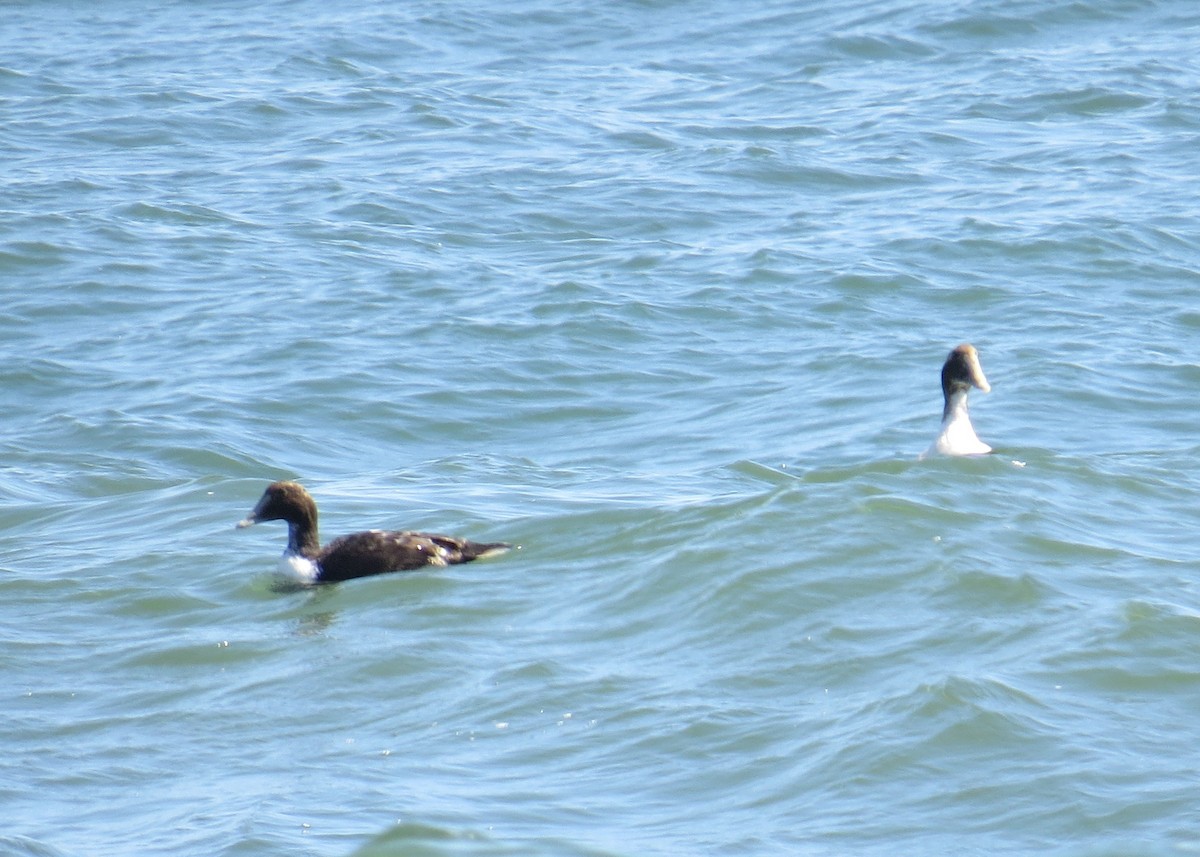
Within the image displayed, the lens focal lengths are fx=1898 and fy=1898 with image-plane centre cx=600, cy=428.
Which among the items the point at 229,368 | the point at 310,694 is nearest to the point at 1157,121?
the point at 229,368

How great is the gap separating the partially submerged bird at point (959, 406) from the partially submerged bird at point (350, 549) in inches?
123

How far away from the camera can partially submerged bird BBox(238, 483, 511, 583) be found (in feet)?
32.5

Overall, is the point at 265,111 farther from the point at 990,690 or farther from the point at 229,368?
the point at 990,690

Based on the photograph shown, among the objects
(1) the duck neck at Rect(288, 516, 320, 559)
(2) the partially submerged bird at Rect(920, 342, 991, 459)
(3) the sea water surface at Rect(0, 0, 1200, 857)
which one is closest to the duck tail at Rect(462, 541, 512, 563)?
(3) the sea water surface at Rect(0, 0, 1200, 857)

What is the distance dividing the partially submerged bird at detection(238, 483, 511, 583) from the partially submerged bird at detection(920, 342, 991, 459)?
3.11m

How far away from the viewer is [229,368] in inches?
600

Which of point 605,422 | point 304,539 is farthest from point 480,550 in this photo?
point 605,422

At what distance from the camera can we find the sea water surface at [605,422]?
702cm

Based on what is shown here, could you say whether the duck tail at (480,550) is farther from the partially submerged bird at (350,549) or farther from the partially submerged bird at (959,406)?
the partially submerged bird at (959,406)

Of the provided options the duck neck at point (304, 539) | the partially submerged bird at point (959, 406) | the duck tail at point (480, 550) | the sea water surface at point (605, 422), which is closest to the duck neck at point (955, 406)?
the partially submerged bird at point (959, 406)

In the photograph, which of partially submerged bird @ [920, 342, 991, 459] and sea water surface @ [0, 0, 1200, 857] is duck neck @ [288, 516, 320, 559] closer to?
sea water surface @ [0, 0, 1200, 857]

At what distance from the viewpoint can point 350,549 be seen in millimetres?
10109

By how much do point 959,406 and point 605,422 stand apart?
310 cm

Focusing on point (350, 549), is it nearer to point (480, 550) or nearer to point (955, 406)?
point (480, 550)
